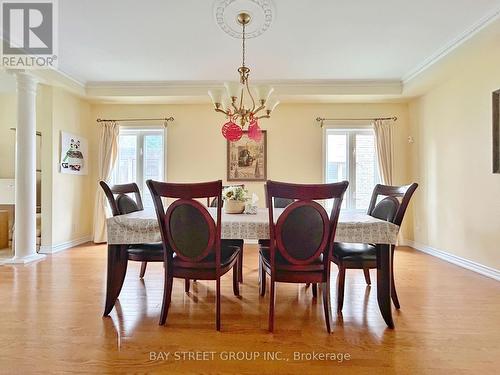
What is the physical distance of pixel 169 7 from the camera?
253 cm

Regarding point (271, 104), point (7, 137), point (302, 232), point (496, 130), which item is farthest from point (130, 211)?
point (496, 130)

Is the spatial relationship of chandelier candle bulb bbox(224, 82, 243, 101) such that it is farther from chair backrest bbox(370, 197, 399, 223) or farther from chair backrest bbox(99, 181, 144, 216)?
chair backrest bbox(370, 197, 399, 223)

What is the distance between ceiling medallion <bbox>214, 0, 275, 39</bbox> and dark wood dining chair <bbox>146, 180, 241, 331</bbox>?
1792mm

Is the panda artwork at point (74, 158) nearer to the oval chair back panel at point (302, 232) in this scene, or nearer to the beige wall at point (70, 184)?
the beige wall at point (70, 184)

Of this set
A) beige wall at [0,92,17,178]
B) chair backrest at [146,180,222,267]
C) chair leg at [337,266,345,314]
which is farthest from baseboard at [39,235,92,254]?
chair leg at [337,266,345,314]

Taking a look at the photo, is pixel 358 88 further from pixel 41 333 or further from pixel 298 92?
pixel 41 333

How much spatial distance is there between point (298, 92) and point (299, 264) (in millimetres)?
3214

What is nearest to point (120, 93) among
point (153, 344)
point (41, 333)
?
point (41, 333)

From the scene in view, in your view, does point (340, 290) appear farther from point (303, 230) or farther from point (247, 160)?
point (247, 160)

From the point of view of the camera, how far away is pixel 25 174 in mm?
3596

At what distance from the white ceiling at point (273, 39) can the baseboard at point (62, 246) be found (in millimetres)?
2548

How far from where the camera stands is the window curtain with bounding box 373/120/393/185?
15.0 feet

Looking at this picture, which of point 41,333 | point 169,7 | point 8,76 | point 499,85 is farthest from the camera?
point 8,76

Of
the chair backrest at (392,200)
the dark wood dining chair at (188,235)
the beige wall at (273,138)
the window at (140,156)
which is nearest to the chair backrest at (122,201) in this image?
the dark wood dining chair at (188,235)
